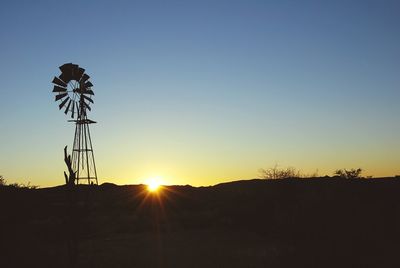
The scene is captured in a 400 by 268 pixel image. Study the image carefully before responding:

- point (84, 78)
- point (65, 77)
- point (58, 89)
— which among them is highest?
point (84, 78)

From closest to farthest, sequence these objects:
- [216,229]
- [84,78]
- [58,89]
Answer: [216,229] → [58,89] → [84,78]

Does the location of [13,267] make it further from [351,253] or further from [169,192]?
[169,192]

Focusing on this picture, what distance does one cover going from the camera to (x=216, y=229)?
28.1 m

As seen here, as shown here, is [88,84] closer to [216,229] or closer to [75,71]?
[75,71]

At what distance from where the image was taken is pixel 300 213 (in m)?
24.9

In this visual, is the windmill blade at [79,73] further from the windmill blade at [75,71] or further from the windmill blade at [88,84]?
the windmill blade at [88,84]

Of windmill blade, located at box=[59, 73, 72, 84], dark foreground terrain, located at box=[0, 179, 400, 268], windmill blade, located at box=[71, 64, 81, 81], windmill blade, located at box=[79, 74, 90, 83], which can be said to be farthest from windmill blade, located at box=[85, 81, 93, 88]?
dark foreground terrain, located at box=[0, 179, 400, 268]

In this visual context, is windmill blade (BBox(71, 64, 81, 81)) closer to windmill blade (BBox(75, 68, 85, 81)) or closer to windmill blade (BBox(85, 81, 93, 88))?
windmill blade (BBox(75, 68, 85, 81))

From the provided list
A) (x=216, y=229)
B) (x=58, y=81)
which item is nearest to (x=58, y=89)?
A: (x=58, y=81)

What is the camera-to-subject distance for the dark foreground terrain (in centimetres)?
1683

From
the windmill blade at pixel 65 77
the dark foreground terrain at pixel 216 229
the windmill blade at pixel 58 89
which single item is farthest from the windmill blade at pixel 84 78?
the dark foreground terrain at pixel 216 229

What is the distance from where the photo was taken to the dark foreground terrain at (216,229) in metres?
16.8

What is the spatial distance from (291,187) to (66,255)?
18.4m

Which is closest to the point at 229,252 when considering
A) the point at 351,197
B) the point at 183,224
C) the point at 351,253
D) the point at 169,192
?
the point at 351,253
